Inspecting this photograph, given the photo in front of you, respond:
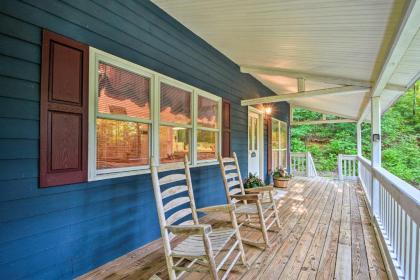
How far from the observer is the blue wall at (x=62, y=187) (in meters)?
1.64

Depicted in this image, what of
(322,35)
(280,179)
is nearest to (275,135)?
(280,179)

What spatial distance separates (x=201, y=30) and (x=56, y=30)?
6.61 feet

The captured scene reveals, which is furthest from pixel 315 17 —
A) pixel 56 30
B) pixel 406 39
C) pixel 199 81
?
pixel 56 30

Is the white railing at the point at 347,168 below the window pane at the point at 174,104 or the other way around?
below

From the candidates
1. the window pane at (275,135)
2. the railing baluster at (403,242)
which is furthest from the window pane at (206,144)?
the window pane at (275,135)

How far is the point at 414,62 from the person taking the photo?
2.60 metres

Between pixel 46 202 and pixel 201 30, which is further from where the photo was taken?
pixel 201 30

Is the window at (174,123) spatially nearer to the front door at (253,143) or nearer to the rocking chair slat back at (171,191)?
the rocking chair slat back at (171,191)

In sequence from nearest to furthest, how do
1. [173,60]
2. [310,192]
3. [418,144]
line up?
[173,60]
[310,192]
[418,144]

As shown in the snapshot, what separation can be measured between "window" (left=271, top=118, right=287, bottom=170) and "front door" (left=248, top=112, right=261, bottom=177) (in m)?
1.28

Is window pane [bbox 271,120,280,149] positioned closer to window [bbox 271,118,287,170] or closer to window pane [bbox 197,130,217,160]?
window [bbox 271,118,287,170]

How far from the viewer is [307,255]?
2.60 metres

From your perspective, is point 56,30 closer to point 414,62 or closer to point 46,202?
point 46,202

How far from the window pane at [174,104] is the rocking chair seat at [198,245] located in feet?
4.86
